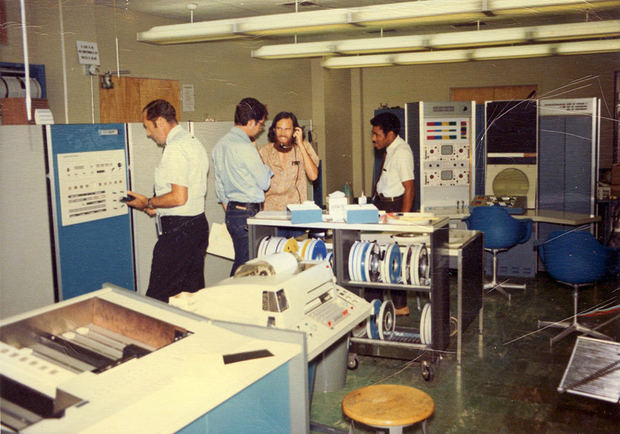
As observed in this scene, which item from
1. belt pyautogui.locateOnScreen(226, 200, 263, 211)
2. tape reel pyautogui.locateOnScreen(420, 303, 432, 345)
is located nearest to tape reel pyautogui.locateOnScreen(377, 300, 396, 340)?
tape reel pyautogui.locateOnScreen(420, 303, 432, 345)

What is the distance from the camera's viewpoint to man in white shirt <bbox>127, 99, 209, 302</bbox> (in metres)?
3.87

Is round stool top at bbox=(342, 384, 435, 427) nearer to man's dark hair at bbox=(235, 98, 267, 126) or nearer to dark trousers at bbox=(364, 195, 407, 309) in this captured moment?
man's dark hair at bbox=(235, 98, 267, 126)

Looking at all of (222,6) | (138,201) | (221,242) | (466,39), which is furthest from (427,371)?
(222,6)

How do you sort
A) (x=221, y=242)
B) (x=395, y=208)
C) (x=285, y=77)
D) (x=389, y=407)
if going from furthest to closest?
(x=285, y=77) → (x=395, y=208) → (x=221, y=242) → (x=389, y=407)

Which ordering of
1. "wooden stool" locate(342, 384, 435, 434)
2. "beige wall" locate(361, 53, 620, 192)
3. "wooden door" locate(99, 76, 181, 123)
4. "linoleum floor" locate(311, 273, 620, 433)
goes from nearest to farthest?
1. "wooden stool" locate(342, 384, 435, 434)
2. "linoleum floor" locate(311, 273, 620, 433)
3. "wooden door" locate(99, 76, 181, 123)
4. "beige wall" locate(361, 53, 620, 192)

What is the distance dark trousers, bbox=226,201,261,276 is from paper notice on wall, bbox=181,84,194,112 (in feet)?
10.9

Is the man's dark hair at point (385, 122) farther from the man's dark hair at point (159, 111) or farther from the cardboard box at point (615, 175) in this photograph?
the cardboard box at point (615, 175)

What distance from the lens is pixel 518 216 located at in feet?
19.7

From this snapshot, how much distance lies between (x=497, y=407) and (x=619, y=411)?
0.63m

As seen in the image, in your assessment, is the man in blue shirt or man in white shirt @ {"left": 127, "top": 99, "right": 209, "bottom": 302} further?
the man in blue shirt

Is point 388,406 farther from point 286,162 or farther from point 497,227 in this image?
point 497,227

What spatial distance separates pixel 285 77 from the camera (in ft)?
31.2

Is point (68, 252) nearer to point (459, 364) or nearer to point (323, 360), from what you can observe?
point (323, 360)

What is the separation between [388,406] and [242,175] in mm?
2368
